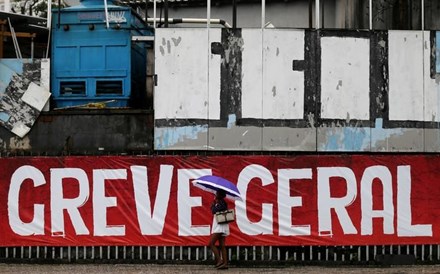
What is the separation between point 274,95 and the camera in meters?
14.7

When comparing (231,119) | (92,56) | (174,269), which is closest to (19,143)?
(92,56)

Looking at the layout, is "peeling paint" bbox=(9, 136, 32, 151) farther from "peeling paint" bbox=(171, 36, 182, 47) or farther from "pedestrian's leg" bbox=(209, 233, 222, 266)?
"pedestrian's leg" bbox=(209, 233, 222, 266)

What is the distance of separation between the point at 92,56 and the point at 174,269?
508 centimetres

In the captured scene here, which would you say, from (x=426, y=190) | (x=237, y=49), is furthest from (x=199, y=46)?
(x=426, y=190)

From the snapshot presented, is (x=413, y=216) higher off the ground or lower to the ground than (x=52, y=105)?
lower

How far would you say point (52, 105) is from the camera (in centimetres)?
1533

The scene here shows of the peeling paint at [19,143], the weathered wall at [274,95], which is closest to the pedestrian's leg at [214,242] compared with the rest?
the weathered wall at [274,95]

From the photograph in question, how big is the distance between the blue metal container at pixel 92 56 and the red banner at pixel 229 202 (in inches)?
68.7

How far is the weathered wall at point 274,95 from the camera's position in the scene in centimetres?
1470

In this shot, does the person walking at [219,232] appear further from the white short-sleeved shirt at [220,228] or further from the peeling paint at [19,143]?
the peeling paint at [19,143]

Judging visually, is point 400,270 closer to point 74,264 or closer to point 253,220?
point 253,220

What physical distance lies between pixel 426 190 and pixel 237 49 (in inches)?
189

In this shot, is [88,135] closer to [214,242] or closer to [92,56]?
[92,56]

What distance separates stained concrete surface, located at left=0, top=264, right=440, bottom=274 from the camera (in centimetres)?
1334
